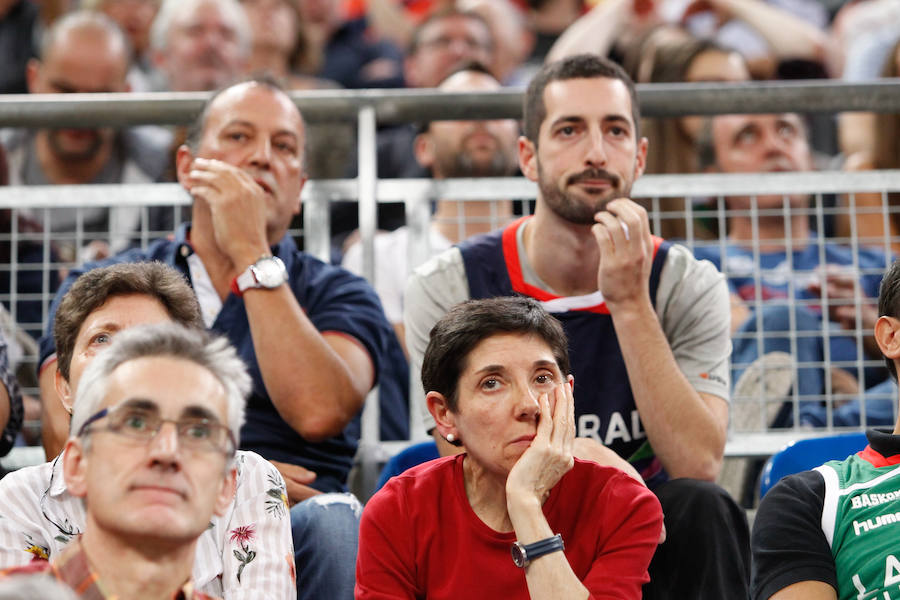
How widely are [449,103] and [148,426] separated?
199cm

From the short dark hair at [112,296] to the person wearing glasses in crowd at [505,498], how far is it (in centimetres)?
52

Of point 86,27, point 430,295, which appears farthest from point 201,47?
point 430,295

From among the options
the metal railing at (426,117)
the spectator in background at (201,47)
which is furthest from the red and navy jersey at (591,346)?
the spectator in background at (201,47)

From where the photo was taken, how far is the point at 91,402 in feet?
6.21

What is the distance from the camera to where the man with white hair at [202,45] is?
4.92 m

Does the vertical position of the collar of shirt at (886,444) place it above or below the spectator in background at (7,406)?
below

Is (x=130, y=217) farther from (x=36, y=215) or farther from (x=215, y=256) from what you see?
(x=215, y=256)

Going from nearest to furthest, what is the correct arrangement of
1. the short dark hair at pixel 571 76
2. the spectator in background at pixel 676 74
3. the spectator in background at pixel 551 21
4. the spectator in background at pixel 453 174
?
the short dark hair at pixel 571 76 → the spectator in background at pixel 453 174 → the spectator in background at pixel 676 74 → the spectator in background at pixel 551 21

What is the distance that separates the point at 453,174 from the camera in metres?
4.48

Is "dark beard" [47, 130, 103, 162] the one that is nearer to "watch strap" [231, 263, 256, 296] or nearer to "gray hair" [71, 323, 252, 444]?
"watch strap" [231, 263, 256, 296]

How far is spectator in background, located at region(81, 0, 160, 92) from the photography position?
5660mm

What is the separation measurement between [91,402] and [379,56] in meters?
4.45

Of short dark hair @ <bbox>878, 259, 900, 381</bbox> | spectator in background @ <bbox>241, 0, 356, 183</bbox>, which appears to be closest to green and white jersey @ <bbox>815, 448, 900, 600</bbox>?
short dark hair @ <bbox>878, 259, 900, 381</bbox>

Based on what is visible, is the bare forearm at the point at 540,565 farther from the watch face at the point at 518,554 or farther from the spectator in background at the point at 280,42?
the spectator in background at the point at 280,42
